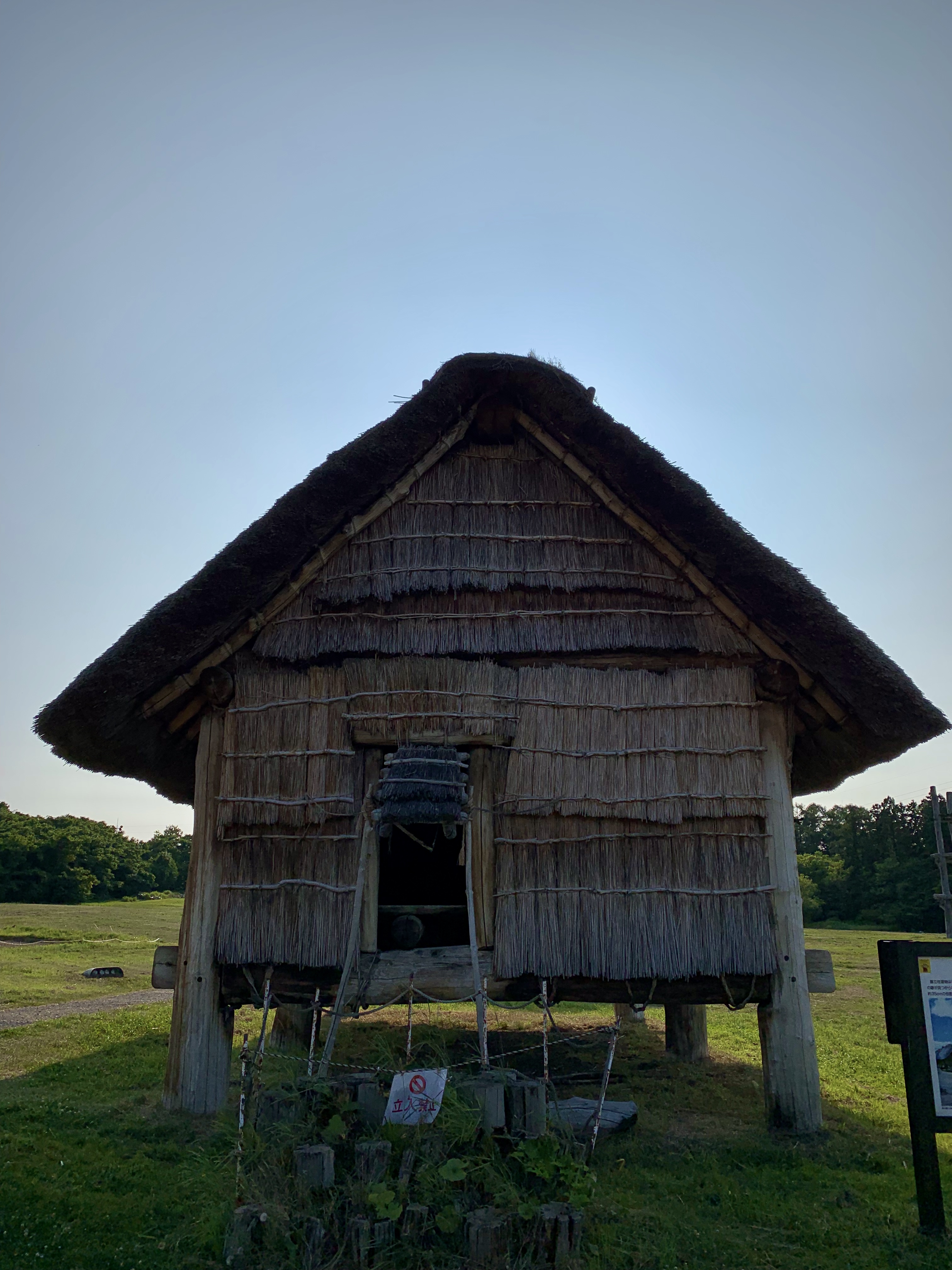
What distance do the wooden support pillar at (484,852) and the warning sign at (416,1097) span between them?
91.6 inches

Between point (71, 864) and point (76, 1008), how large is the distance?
1447 inches

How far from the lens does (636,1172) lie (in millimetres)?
5285

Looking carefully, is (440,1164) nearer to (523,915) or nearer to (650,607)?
(523,915)

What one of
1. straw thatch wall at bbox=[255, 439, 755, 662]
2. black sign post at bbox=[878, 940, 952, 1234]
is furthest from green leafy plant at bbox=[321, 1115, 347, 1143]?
straw thatch wall at bbox=[255, 439, 755, 662]

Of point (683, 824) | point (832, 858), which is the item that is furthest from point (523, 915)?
point (832, 858)

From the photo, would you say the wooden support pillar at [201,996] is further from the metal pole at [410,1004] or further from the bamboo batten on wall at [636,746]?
the bamboo batten on wall at [636,746]

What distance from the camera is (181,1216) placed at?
4586 millimetres

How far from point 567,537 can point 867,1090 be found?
5.98 metres

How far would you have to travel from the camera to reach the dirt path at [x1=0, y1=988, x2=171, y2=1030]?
436 inches

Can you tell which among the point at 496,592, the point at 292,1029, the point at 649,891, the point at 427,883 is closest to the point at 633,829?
the point at 649,891

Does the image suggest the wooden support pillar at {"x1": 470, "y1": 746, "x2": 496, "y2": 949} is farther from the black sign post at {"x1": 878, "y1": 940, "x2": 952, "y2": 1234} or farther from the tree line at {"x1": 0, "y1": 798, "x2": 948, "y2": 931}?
the tree line at {"x1": 0, "y1": 798, "x2": 948, "y2": 931}

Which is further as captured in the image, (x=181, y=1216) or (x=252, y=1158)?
(x=181, y=1216)

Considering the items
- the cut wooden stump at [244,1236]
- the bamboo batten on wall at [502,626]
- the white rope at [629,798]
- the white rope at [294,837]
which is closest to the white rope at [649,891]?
the white rope at [629,798]

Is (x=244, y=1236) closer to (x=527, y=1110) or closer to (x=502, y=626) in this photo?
(x=527, y=1110)
